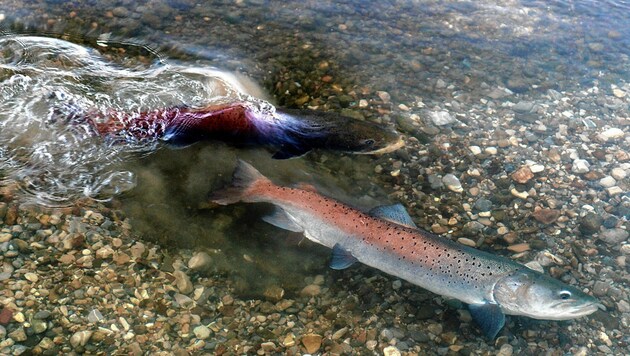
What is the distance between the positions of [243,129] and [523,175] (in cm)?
274

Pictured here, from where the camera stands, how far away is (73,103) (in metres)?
5.77

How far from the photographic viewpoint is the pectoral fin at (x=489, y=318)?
3994 millimetres

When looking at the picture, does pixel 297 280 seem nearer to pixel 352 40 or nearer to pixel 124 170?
pixel 124 170

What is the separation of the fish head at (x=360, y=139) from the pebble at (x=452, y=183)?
0.57m

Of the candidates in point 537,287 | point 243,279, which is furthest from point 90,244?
point 537,287

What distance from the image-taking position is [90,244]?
4.43 metres

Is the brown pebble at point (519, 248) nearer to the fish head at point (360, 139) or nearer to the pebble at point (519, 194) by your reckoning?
the pebble at point (519, 194)

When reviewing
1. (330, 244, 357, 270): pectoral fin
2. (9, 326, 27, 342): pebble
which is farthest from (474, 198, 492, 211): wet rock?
(9, 326, 27, 342): pebble

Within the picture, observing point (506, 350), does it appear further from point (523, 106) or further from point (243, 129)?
point (523, 106)

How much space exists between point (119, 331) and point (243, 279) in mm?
947

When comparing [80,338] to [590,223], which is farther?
[590,223]

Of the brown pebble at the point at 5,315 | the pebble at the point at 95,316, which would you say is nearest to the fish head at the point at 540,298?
the pebble at the point at 95,316

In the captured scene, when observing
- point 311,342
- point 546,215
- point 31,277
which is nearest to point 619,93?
point 546,215

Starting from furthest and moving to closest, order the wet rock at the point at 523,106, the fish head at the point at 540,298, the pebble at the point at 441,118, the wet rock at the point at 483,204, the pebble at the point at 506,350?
1. the wet rock at the point at 523,106
2. the pebble at the point at 441,118
3. the wet rock at the point at 483,204
4. the pebble at the point at 506,350
5. the fish head at the point at 540,298
